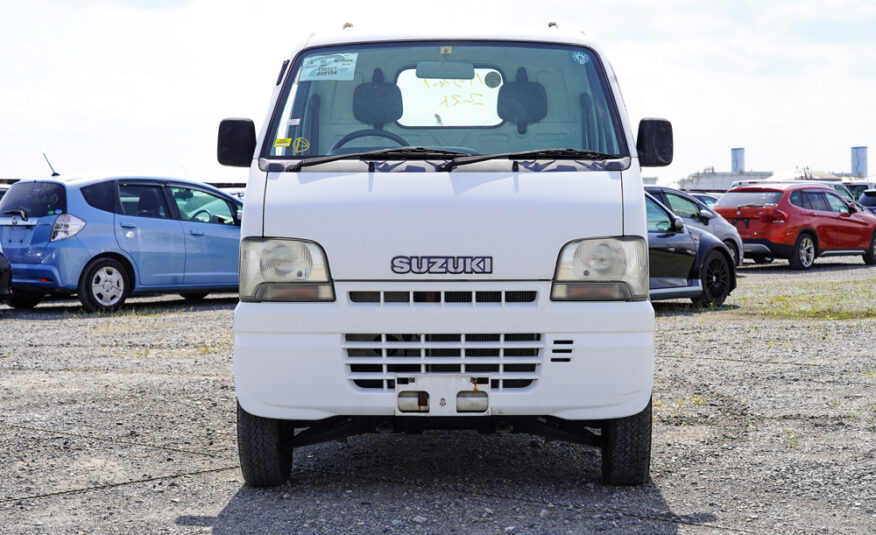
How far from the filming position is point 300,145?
518 cm

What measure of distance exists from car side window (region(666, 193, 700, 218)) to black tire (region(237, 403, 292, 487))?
10611mm

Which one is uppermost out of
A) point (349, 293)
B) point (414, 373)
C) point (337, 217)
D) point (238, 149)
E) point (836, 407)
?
point (238, 149)

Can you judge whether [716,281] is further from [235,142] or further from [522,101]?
[235,142]

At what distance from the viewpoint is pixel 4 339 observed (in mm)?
10859

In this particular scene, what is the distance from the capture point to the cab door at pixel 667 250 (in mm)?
12781

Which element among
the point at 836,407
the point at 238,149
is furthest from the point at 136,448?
the point at 836,407

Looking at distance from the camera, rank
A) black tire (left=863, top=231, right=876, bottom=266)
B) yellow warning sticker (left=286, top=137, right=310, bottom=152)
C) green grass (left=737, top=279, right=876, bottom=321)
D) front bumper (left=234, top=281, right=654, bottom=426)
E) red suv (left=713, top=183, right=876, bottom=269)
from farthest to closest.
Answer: black tire (left=863, top=231, right=876, bottom=266)
red suv (left=713, top=183, right=876, bottom=269)
green grass (left=737, top=279, right=876, bottom=321)
yellow warning sticker (left=286, top=137, right=310, bottom=152)
front bumper (left=234, top=281, right=654, bottom=426)

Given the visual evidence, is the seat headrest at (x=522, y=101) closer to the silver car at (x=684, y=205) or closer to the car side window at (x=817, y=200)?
the silver car at (x=684, y=205)

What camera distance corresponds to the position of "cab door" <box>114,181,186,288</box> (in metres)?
13.6

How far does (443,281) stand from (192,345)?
624 cm

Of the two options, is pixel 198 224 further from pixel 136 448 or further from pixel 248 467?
pixel 248 467

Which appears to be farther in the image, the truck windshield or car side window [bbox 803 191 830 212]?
car side window [bbox 803 191 830 212]

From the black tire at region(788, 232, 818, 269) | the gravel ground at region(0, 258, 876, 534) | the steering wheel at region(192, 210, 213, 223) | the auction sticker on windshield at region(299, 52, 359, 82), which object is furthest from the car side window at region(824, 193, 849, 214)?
the auction sticker on windshield at region(299, 52, 359, 82)

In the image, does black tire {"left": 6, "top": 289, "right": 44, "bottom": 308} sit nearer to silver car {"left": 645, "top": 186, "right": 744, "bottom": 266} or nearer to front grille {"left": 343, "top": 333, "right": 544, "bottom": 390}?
silver car {"left": 645, "top": 186, "right": 744, "bottom": 266}
